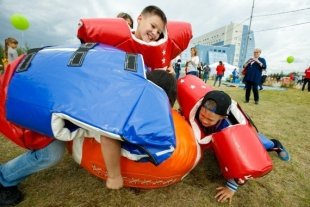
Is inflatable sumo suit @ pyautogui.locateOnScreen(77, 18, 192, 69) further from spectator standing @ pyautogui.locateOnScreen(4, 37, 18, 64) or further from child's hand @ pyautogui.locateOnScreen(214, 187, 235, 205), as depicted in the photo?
spectator standing @ pyautogui.locateOnScreen(4, 37, 18, 64)

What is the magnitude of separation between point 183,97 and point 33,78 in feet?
5.29

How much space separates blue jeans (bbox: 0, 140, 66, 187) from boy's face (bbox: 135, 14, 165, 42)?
4.04 feet

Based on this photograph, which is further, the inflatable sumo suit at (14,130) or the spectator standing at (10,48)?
the spectator standing at (10,48)

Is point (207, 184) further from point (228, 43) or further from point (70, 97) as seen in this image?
point (228, 43)

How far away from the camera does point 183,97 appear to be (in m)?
2.73

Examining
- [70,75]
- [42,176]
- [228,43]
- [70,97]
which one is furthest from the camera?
[228,43]

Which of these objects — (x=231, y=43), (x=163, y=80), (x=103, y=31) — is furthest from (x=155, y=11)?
(x=231, y=43)

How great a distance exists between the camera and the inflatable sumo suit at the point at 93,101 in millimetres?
1273

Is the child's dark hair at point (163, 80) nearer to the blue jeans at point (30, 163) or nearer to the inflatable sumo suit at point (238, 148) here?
the inflatable sumo suit at point (238, 148)

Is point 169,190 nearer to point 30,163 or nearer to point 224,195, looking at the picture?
point 224,195

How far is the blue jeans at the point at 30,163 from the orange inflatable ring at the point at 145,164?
138 millimetres

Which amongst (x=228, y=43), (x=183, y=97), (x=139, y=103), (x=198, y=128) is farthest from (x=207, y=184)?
(x=228, y=43)

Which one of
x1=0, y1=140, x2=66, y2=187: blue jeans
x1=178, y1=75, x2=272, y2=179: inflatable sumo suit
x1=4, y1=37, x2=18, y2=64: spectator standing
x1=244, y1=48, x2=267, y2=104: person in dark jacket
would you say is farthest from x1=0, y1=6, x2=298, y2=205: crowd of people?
x1=4, y1=37, x2=18, y2=64: spectator standing

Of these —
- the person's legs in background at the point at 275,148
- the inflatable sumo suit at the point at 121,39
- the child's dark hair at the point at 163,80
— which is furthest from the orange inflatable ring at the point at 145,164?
the person's legs in background at the point at 275,148
